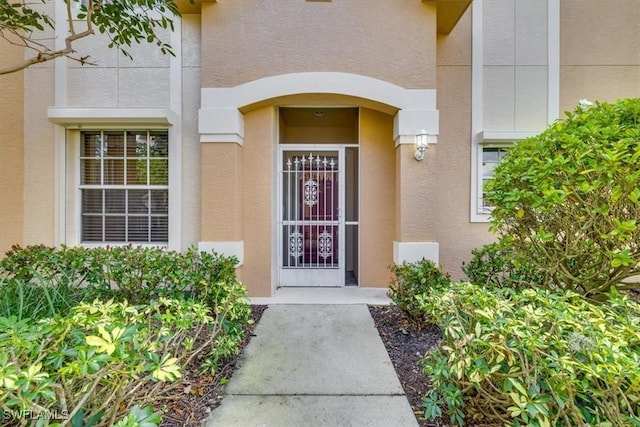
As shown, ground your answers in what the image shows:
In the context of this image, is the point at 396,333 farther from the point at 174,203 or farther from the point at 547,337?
the point at 174,203

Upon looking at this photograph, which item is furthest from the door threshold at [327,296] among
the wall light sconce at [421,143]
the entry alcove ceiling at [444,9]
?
the entry alcove ceiling at [444,9]

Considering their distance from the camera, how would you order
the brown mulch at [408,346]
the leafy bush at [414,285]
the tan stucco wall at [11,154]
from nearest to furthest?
the brown mulch at [408,346] → the leafy bush at [414,285] → the tan stucco wall at [11,154]

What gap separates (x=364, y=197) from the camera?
20.2 feet

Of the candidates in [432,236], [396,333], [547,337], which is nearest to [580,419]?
[547,337]

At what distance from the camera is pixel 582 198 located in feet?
11.5

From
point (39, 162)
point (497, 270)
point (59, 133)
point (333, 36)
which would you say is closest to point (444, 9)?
point (333, 36)

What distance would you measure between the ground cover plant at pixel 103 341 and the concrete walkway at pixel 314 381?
0.48 metres

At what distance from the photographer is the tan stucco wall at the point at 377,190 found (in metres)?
6.11

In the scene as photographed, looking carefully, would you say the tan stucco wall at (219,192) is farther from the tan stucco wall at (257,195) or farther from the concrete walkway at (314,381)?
the concrete walkway at (314,381)

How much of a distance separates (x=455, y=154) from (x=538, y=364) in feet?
15.8

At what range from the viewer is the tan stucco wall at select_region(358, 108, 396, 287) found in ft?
20.1

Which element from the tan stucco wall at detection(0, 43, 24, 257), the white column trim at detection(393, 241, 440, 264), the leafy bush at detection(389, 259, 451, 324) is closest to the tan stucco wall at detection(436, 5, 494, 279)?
the white column trim at detection(393, 241, 440, 264)

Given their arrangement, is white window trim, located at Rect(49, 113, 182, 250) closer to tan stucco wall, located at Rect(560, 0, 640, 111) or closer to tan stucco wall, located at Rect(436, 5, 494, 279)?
tan stucco wall, located at Rect(436, 5, 494, 279)

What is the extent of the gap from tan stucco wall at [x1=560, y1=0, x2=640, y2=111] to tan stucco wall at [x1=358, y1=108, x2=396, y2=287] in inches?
156
